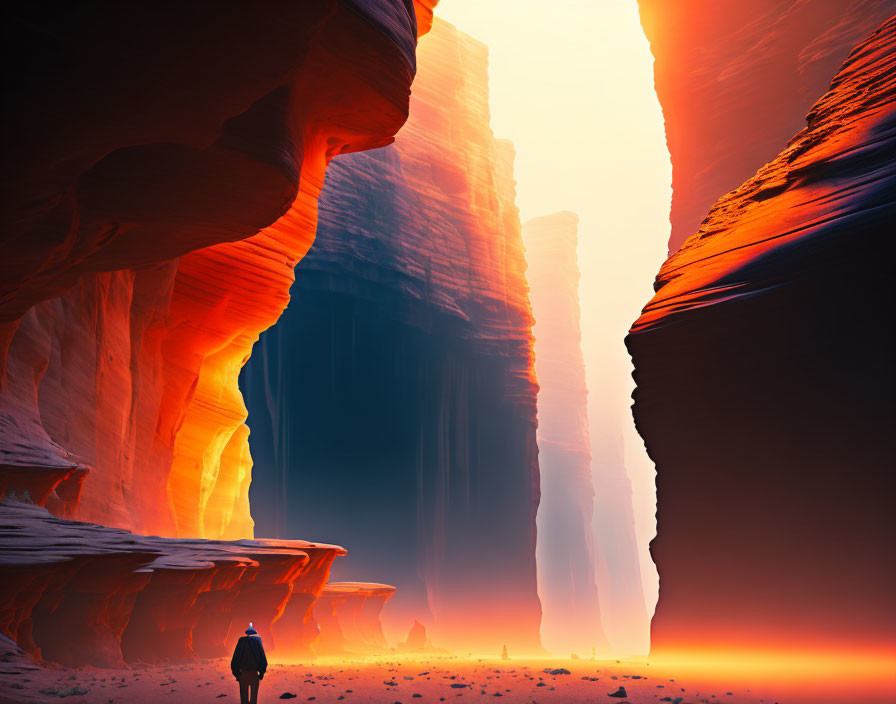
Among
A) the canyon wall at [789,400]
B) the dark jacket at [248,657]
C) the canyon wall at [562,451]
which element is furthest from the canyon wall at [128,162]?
the canyon wall at [562,451]

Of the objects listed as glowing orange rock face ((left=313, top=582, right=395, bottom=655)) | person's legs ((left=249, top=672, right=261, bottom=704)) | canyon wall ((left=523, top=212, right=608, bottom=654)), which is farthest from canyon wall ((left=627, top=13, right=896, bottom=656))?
canyon wall ((left=523, top=212, right=608, bottom=654))

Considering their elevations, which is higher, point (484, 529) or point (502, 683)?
point (484, 529)

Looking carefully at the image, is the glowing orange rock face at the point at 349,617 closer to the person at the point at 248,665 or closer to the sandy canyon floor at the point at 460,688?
the sandy canyon floor at the point at 460,688

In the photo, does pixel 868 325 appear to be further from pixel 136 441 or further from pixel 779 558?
pixel 136 441

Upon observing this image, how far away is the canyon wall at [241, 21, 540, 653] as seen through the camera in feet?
135

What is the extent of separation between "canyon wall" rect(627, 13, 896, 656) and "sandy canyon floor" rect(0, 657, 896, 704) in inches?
105

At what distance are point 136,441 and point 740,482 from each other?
1456 cm

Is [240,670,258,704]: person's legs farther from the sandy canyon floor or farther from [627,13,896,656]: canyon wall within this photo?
[627,13,896,656]: canyon wall

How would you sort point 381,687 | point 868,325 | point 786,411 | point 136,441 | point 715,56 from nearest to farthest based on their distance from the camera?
1. point 381,687
2. point 868,325
3. point 786,411
4. point 136,441
5. point 715,56

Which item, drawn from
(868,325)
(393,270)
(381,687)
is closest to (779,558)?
(868,325)

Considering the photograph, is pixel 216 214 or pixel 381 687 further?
pixel 381 687

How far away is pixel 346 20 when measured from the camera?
24.6 feet

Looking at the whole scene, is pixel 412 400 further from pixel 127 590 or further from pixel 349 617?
pixel 127 590

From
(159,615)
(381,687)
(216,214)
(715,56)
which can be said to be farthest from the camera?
(715,56)
